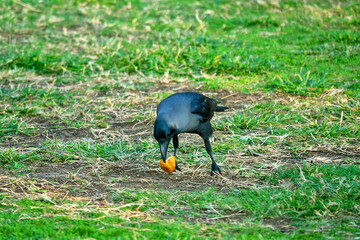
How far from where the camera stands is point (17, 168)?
5.24 metres

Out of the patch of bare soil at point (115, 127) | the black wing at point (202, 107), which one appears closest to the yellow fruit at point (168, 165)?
the black wing at point (202, 107)

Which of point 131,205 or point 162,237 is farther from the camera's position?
point 131,205

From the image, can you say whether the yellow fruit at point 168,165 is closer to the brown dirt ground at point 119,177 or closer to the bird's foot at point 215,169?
the brown dirt ground at point 119,177

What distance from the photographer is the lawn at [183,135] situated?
4.11 metres

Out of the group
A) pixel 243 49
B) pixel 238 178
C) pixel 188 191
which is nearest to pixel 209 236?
pixel 188 191

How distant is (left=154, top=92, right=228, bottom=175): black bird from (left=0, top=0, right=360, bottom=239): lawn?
411 mm

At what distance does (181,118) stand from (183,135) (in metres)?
1.55

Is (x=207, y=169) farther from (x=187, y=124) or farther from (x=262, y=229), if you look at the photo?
(x=262, y=229)

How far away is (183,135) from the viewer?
21.0 feet

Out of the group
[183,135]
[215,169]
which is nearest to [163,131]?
[215,169]

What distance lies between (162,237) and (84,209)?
0.77 metres

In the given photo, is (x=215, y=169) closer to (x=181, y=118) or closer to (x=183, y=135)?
(x=181, y=118)

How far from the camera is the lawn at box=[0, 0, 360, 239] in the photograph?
4.11 metres

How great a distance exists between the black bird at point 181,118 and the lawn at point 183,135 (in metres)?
0.41
